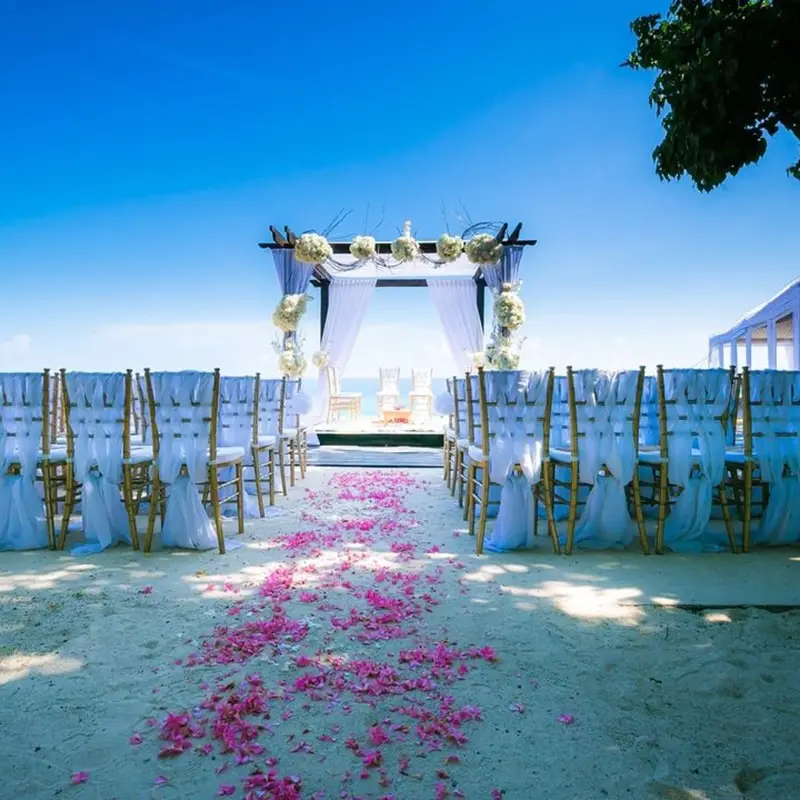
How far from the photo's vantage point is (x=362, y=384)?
40.5m

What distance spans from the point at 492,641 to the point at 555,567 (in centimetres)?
106

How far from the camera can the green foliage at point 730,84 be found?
151 centimetres

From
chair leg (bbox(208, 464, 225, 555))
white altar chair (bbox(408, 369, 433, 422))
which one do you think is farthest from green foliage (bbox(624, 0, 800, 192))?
white altar chair (bbox(408, 369, 433, 422))

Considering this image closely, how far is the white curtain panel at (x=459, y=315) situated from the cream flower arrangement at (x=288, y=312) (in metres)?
2.67

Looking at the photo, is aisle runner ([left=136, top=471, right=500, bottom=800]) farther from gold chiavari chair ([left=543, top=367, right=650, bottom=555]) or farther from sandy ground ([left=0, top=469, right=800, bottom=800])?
gold chiavari chair ([left=543, top=367, right=650, bottom=555])

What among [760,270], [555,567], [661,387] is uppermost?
[760,270]

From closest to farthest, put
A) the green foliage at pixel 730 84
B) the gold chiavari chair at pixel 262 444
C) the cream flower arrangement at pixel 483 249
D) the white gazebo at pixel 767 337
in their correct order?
1. the green foliage at pixel 730 84
2. the gold chiavari chair at pixel 262 444
3. the white gazebo at pixel 767 337
4. the cream flower arrangement at pixel 483 249

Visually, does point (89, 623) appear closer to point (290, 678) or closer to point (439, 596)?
point (290, 678)

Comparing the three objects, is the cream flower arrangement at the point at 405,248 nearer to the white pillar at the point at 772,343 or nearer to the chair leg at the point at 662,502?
the white pillar at the point at 772,343

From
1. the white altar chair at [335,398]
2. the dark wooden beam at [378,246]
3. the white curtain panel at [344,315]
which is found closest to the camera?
the dark wooden beam at [378,246]

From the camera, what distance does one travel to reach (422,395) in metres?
11.0

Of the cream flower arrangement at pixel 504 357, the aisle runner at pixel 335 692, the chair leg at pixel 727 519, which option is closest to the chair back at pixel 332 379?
the cream flower arrangement at pixel 504 357

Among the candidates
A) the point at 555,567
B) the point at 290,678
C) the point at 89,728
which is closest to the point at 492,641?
the point at 290,678

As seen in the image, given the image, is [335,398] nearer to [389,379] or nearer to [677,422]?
[389,379]
